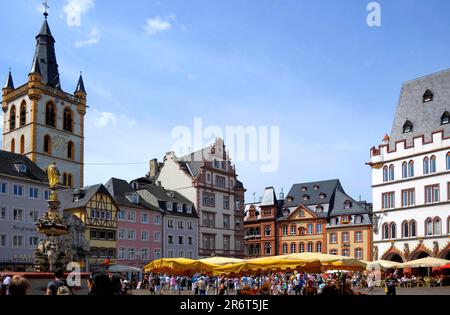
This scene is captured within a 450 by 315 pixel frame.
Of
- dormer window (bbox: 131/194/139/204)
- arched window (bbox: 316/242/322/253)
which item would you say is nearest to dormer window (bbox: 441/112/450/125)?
arched window (bbox: 316/242/322/253)

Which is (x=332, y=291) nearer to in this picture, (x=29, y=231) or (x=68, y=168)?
(x=29, y=231)

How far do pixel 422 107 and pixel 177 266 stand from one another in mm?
39833

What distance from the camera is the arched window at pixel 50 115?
8326 cm

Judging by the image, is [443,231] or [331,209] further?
[331,209]

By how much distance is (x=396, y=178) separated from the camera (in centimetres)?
6284

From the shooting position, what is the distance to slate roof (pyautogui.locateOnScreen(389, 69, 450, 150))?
60781 millimetres

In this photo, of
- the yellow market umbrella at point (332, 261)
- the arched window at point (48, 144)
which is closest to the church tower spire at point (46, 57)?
the arched window at point (48, 144)

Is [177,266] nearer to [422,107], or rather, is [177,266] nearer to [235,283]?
[235,283]

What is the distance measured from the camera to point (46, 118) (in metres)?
83.1

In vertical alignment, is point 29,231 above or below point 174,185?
below
